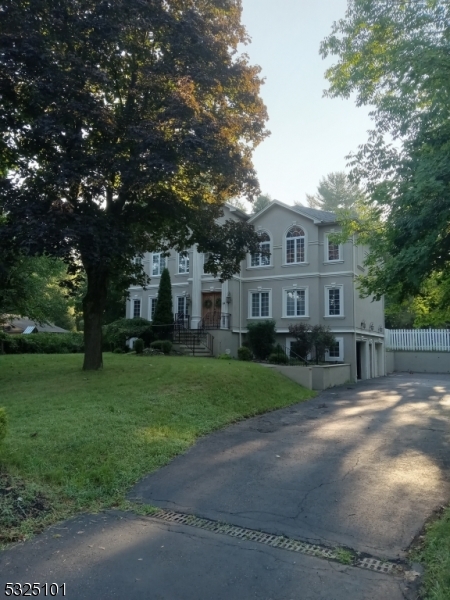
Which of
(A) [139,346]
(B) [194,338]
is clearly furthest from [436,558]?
(B) [194,338]

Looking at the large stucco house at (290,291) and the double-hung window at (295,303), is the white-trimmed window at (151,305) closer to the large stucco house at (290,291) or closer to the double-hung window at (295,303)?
the large stucco house at (290,291)

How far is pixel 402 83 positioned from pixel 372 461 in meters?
8.11

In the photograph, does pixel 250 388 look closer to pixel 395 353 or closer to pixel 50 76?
pixel 50 76

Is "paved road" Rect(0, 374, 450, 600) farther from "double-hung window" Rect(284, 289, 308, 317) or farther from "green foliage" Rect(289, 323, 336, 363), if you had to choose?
"double-hung window" Rect(284, 289, 308, 317)

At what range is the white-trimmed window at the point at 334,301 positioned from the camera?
78.9 ft

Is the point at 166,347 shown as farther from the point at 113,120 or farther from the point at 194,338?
the point at 113,120

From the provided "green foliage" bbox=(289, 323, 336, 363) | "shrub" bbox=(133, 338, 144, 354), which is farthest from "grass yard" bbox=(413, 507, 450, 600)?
"shrub" bbox=(133, 338, 144, 354)

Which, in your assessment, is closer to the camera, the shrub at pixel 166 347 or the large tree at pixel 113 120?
the large tree at pixel 113 120

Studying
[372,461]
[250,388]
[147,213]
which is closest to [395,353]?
[250,388]

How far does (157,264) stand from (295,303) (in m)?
9.17

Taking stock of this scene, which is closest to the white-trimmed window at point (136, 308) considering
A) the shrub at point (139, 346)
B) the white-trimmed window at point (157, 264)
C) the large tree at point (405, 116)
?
the white-trimmed window at point (157, 264)

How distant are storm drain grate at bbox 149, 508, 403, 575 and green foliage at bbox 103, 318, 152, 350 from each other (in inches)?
740

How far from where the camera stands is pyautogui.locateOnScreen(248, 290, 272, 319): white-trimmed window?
25688 millimetres

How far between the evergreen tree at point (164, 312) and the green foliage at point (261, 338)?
176 inches
